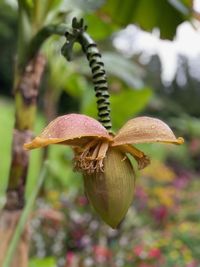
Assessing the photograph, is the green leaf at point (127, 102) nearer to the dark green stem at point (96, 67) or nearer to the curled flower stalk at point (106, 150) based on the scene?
the dark green stem at point (96, 67)

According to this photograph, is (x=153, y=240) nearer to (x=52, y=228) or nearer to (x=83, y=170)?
(x=52, y=228)

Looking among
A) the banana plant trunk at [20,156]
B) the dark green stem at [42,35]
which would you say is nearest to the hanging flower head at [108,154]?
the dark green stem at [42,35]

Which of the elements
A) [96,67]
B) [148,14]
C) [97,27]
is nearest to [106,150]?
[96,67]

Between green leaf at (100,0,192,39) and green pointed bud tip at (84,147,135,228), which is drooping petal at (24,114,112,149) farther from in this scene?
green leaf at (100,0,192,39)

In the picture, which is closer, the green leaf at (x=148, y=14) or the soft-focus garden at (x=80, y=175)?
the soft-focus garden at (x=80, y=175)

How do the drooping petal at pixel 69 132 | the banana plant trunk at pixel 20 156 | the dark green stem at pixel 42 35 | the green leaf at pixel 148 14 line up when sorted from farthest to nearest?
the green leaf at pixel 148 14 < the banana plant trunk at pixel 20 156 < the dark green stem at pixel 42 35 < the drooping petal at pixel 69 132

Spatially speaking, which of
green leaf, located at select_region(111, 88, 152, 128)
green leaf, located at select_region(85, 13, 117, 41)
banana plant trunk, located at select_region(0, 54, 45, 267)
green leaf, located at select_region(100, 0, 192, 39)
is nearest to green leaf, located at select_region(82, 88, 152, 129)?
green leaf, located at select_region(111, 88, 152, 128)

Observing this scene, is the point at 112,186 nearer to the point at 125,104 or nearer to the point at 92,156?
the point at 92,156
